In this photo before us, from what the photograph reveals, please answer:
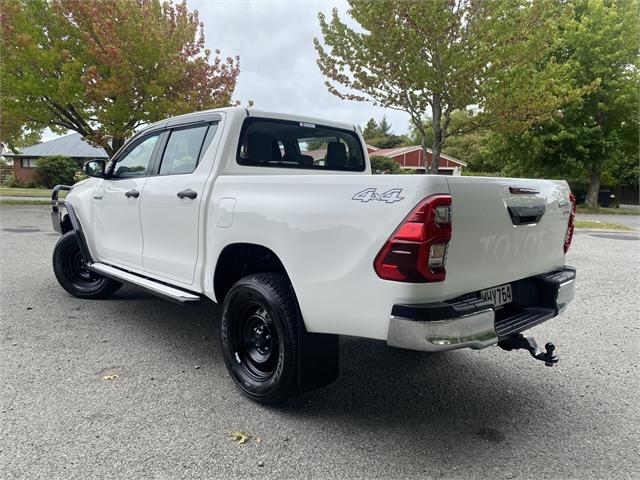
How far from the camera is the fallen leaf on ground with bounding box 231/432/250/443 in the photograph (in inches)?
105

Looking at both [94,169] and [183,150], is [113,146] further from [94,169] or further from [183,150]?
[183,150]

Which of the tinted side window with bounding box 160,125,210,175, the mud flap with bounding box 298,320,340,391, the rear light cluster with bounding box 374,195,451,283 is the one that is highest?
the tinted side window with bounding box 160,125,210,175

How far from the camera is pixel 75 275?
5676 millimetres

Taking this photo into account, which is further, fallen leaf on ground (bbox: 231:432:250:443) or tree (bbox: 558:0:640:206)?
tree (bbox: 558:0:640:206)

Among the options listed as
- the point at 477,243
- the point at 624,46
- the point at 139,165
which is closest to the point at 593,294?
the point at 477,243

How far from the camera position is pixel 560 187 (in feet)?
11.1

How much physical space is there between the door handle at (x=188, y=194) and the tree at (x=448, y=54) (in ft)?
A: 35.8

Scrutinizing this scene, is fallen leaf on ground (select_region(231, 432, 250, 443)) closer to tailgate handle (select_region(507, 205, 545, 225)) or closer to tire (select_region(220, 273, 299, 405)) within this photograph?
tire (select_region(220, 273, 299, 405))

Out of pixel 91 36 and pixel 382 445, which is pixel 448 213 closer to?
pixel 382 445

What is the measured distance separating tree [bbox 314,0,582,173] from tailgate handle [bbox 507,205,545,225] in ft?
35.1

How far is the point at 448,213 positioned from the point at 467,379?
182cm

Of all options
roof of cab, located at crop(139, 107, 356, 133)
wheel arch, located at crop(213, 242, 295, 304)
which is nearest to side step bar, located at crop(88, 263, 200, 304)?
wheel arch, located at crop(213, 242, 295, 304)

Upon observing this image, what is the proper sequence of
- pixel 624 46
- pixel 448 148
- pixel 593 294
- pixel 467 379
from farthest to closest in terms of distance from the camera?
pixel 448 148
pixel 624 46
pixel 593 294
pixel 467 379

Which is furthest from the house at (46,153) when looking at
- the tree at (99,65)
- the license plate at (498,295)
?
the license plate at (498,295)
